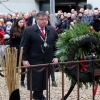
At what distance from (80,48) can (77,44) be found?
12 cm

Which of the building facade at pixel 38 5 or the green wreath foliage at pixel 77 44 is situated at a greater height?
the building facade at pixel 38 5

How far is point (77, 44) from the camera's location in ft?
19.5

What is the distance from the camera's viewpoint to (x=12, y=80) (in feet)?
16.2

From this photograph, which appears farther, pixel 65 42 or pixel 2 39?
pixel 2 39

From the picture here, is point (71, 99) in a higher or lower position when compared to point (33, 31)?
lower

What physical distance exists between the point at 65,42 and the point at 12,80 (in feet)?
4.93

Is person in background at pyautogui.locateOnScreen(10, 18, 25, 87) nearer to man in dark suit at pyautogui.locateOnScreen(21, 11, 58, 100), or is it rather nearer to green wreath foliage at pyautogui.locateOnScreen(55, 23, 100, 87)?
man in dark suit at pyautogui.locateOnScreen(21, 11, 58, 100)

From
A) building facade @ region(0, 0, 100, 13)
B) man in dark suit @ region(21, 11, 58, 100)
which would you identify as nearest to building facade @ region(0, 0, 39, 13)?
building facade @ region(0, 0, 100, 13)

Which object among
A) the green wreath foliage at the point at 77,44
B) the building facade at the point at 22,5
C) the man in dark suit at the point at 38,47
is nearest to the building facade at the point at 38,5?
the building facade at the point at 22,5

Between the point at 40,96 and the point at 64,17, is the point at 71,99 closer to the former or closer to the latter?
the point at 40,96

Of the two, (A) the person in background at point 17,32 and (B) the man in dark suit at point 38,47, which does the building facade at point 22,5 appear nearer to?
(A) the person in background at point 17,32

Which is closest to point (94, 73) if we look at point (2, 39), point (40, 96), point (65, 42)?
point (65, 42)

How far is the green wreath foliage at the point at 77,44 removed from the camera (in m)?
5.96

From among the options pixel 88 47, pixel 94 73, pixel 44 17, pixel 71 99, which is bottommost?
pixel 71 99
